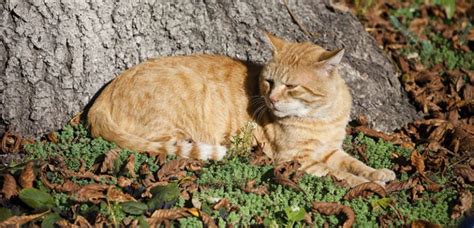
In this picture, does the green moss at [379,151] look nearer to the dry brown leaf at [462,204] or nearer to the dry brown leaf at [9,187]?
the dry brown leaf at [462,204]

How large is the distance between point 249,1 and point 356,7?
8.02 ft

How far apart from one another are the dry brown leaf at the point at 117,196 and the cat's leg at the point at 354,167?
1723 millimetres

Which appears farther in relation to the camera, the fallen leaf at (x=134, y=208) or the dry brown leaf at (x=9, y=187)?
the dry brown leaf at (x=9, y=187)

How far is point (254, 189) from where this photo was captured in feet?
16.1

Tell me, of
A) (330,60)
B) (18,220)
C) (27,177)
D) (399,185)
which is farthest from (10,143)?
(399,185)

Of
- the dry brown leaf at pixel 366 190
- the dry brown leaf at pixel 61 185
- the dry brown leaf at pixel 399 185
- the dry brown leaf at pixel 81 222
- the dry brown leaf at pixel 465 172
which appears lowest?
the dry brown leaf at pixel 465 172

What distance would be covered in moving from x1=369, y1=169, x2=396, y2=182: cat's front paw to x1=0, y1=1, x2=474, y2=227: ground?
0.41 feet

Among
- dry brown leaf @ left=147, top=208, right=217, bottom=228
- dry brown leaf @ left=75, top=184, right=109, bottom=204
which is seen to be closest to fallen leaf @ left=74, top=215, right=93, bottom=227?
dry brown leaf @ left=75, top=184, right=109, bottom=204

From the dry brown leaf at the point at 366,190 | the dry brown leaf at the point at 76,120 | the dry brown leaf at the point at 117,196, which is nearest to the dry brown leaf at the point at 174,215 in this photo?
the dry brown leaf at the point at 117,196

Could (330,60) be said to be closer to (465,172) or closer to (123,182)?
(465,172)

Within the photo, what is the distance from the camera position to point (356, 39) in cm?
679

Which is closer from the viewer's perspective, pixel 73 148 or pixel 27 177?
pixel 27 177

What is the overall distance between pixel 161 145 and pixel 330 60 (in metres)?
1.44

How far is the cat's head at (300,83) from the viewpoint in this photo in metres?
5.43
